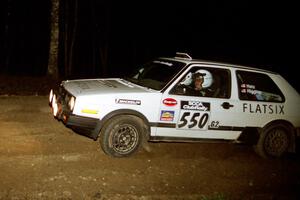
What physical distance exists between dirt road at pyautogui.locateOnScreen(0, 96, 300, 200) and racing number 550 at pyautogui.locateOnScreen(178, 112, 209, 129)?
2.12 feet

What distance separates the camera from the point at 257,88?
322 inches

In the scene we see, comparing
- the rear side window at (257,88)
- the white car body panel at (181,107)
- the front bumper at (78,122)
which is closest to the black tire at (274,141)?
the white car body panel at (181,107)

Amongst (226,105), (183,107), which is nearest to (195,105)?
(183,107)

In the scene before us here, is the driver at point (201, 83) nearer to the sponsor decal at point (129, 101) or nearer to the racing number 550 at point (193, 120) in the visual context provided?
the racing number 550 at point (193, 120)

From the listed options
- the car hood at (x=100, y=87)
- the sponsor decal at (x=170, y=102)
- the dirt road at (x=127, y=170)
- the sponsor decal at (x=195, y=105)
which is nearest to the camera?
the dirt road at (x=127, y=170)

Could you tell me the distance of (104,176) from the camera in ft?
21.3

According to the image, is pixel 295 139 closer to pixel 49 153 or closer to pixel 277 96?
pixel 277 96

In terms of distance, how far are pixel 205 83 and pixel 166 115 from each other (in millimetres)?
1014

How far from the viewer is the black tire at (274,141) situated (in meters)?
8.28

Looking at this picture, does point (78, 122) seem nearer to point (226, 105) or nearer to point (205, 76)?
point (205, 76)

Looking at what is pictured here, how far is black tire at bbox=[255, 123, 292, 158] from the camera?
828cm

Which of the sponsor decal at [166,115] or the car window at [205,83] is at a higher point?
the car window at [205,83]

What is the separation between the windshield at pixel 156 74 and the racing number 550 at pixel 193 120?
66 cm

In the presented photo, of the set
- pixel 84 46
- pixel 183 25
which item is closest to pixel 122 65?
pixel 84 46
